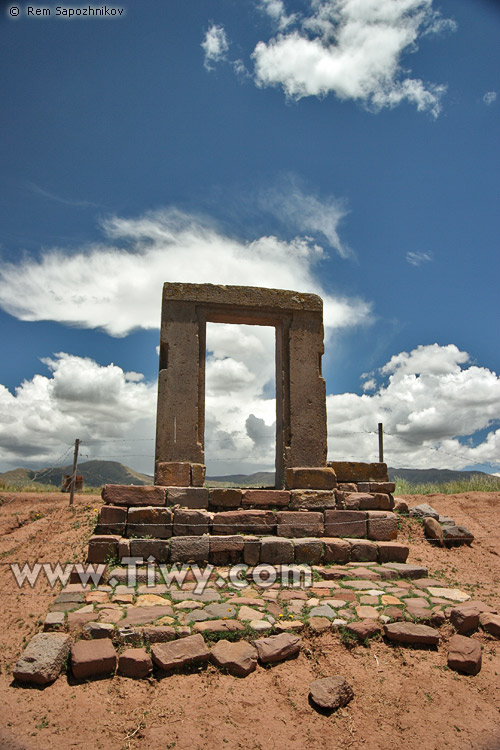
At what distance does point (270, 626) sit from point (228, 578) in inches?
50.8

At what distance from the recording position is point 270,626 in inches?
176

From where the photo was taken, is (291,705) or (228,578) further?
(228,578)

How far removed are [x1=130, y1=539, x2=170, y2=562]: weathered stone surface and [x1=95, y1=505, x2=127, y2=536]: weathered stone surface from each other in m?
0.30

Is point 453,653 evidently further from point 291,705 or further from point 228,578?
point 228,578

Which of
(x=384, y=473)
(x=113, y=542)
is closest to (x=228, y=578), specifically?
(x=113, y=542)

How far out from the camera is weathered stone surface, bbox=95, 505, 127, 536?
20.3 feet

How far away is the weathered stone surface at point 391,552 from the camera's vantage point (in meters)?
6.54

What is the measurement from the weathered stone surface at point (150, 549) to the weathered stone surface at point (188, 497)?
1.95ft

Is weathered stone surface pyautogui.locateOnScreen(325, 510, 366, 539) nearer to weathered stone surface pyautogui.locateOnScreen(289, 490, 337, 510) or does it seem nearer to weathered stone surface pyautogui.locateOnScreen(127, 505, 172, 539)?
weathered stone surface pyautogui.locateOnScreen(289, 490, 337, 510)

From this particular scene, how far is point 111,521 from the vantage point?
621cm

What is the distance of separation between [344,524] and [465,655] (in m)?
2.63

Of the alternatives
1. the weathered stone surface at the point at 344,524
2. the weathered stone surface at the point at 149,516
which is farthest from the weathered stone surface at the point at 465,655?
the weathered stone surface at the point at 149,516

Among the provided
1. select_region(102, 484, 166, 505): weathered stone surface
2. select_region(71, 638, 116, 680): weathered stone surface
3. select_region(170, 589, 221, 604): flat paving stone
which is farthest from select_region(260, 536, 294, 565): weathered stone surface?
select_region(71, 638, 116, 680): weathered stone surface

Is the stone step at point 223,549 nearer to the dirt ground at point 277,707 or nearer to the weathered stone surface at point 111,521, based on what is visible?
the weathered stone surface at point 111,521
